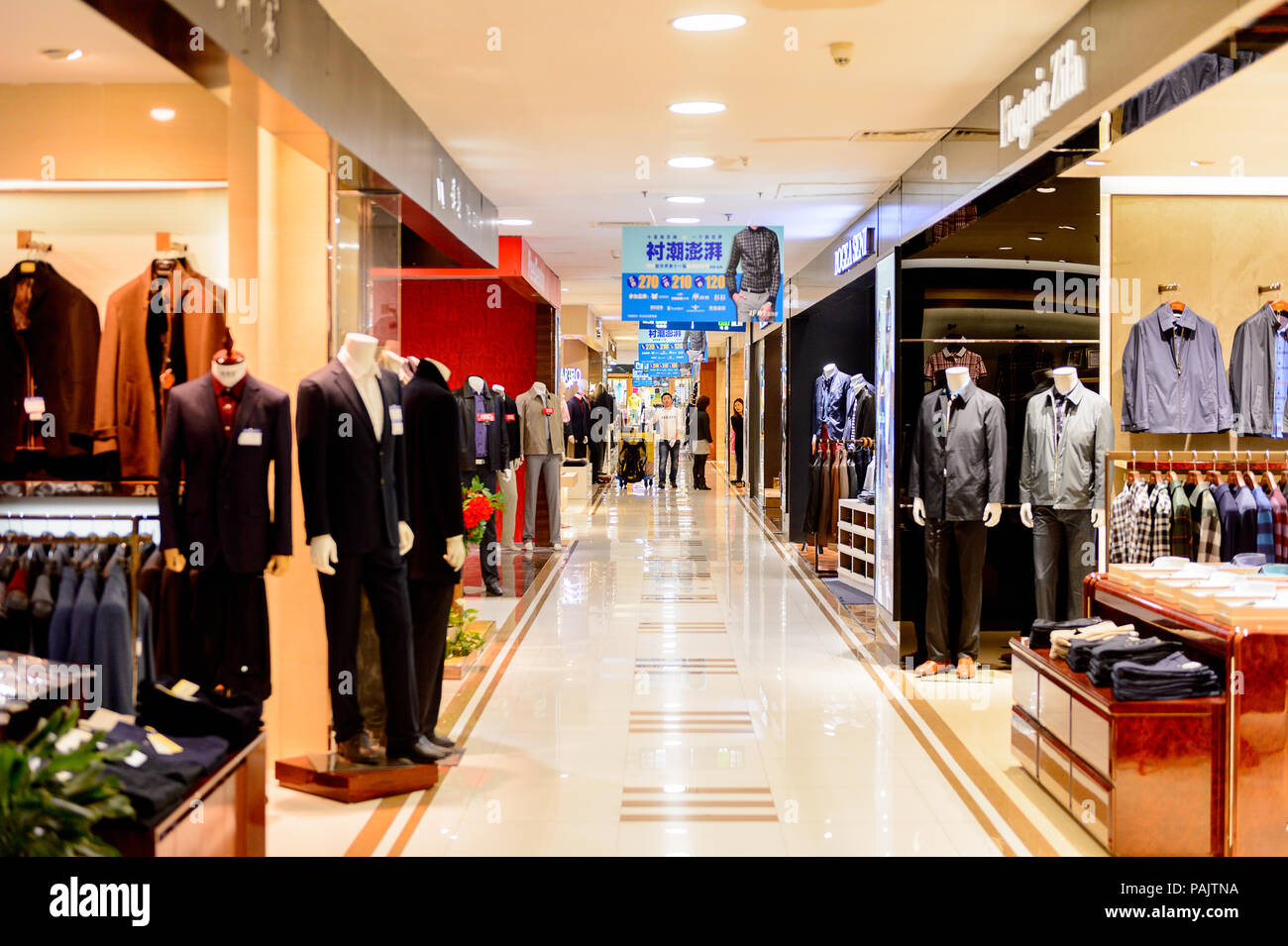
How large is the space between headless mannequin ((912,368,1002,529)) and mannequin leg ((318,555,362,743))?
3596 mm

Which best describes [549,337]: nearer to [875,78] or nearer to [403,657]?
[875,78]

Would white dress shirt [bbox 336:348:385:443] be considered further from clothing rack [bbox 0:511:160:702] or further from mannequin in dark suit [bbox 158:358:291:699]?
clothing rack [bbox 0:511:160:702]

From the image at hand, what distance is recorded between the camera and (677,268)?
995cm

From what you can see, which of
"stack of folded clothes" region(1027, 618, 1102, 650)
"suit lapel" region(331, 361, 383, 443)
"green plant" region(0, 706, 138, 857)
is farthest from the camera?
"stack of folded clothes" region(1027, 618, 1102, 650)

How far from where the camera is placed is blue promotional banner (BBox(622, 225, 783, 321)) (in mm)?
9938

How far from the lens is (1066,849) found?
3.92 meters

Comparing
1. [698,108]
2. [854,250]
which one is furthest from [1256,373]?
[854,250]

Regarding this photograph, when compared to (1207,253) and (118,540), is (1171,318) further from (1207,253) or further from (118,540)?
(118,540)

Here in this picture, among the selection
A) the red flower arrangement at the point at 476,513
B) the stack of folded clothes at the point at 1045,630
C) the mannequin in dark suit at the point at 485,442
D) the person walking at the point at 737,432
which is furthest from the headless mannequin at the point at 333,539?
the person walking at the point at 737,432

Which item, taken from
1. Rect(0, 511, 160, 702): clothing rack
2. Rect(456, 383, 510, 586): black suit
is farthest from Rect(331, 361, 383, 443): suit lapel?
Rect(456, 383, 510, 586): black suit

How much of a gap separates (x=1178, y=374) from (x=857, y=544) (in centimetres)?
411

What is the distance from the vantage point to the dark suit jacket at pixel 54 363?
4.34 meters

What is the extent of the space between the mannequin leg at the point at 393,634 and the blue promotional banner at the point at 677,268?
19.1 feet

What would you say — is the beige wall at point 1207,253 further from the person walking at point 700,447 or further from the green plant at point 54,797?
the person walking at point 700,447
